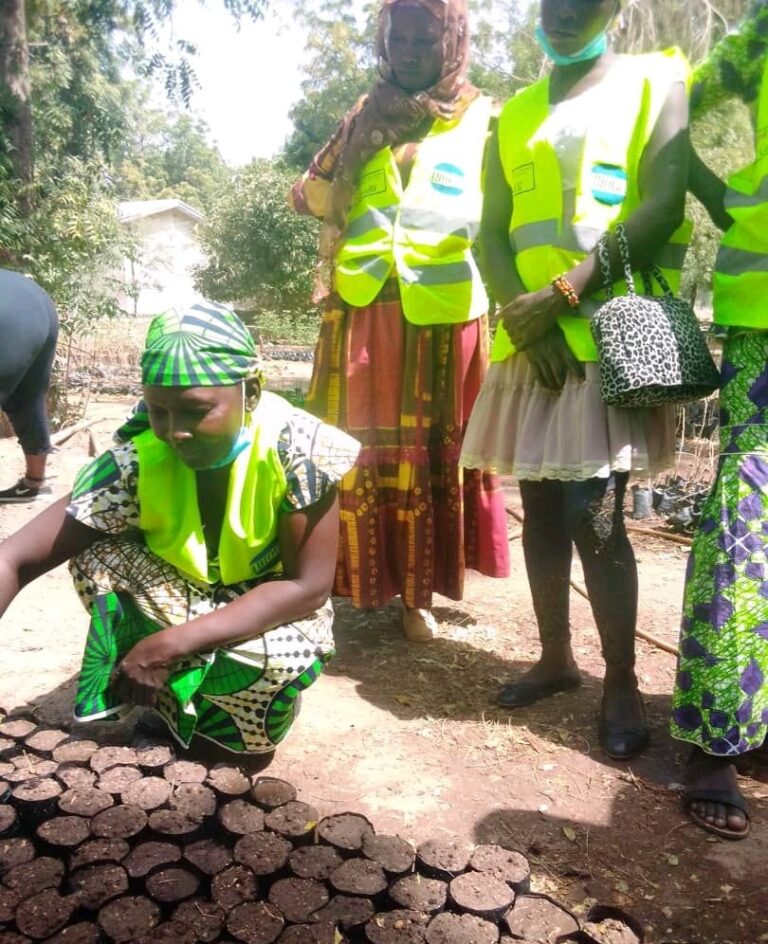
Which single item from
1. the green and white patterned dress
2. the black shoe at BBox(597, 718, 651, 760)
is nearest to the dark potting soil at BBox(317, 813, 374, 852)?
the green and white patterned dress

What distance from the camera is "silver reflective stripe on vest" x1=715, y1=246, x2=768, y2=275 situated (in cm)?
191

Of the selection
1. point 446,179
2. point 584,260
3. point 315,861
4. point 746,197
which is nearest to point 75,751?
point 315,861

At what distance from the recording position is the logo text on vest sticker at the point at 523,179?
7.34 feet

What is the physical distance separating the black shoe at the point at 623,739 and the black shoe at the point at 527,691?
0.28 meters

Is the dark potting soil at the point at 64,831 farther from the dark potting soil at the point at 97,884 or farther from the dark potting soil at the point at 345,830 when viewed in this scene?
the dark potting soil at the point at 345,830

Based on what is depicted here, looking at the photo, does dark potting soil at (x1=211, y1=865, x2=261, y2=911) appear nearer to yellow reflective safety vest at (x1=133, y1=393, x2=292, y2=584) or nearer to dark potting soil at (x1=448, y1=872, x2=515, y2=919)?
dark potting soil at (x1=448, y1=872, x2=515, y2=919)

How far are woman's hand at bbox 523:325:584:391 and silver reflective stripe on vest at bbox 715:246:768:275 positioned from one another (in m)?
0.41

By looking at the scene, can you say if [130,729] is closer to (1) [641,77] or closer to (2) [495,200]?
(2) [495,200]

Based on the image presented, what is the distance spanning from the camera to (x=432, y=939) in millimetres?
1496

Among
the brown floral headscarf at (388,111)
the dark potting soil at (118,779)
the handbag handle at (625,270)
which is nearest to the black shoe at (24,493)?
the brown floral headscarf at (388,111)

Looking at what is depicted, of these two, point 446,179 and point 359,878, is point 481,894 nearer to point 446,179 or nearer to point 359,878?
point 359,878

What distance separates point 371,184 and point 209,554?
140cm

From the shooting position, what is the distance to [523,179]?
7.44ft

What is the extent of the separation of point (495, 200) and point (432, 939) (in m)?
1.88
